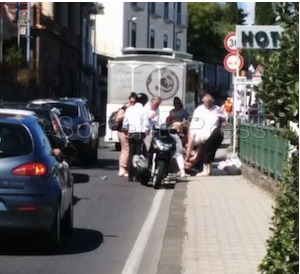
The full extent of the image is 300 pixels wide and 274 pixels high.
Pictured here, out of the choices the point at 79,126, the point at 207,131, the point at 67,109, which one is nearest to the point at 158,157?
the point at 207,131

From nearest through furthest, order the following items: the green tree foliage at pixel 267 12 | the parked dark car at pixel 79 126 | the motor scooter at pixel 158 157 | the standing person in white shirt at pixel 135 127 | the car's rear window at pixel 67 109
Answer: the green tree foliage at pixel 267 12 < the motor scooter at pixel 158 157 < the standing person in white shirt at pixel 135 127 < the parked dark car at pixel 79 126 < the car's rear window at pixel 67 109

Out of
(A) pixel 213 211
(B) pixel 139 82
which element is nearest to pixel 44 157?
(A) pixel 213 211

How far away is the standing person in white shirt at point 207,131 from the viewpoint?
20.2m

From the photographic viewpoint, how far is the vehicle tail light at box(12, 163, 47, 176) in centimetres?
973

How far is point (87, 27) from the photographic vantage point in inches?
2388

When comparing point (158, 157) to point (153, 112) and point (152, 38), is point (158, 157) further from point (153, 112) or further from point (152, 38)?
point (152, 38)

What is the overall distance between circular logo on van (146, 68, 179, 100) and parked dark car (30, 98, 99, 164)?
5964mm

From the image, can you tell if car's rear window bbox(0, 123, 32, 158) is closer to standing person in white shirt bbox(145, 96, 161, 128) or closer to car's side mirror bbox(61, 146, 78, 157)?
car's side mirror bbox(61, 146, 78, 157)

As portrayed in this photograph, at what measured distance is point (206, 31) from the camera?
8950 cm

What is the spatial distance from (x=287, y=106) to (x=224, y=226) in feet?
23.2

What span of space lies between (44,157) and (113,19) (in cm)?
5120

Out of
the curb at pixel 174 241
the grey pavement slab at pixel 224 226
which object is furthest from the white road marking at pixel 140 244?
the grey pavement slab at pixel 224 226

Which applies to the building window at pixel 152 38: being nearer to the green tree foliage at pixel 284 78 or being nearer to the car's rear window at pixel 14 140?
the car's rear window at pixel 14 140

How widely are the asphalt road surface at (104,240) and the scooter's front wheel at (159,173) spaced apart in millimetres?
188
